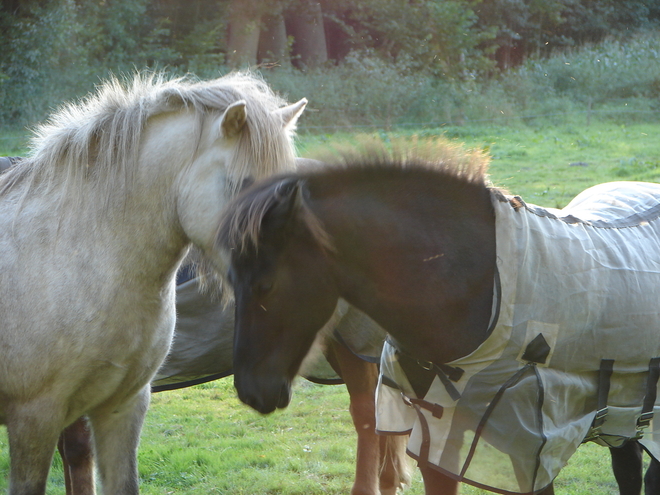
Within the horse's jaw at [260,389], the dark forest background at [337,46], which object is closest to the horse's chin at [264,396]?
the horse's jaw at [260,389]

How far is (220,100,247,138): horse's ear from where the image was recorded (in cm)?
202

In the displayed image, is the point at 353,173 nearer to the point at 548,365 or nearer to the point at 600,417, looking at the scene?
the point at 548,365

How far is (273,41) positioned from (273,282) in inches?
610

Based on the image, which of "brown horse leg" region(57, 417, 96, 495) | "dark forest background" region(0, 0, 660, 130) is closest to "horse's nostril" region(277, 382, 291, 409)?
"brown horse leg" region(57, 417, 96, 495)

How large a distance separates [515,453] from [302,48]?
16729 mm

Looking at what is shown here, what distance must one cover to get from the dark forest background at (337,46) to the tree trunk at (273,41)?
35mm

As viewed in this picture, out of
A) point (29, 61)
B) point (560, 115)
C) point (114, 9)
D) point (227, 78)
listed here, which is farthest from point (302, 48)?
point (227, 78)

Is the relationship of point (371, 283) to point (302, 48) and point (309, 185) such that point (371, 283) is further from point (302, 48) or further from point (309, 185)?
point (302, 48)

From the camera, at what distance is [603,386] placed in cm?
187

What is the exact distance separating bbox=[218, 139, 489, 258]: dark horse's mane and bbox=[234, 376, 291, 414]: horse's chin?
1.32ft

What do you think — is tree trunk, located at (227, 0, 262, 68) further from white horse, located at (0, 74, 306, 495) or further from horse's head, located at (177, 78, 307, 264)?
horse's head, located at (177, 78, 307, 264)

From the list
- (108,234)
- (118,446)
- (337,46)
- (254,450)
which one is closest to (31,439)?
(118,446)

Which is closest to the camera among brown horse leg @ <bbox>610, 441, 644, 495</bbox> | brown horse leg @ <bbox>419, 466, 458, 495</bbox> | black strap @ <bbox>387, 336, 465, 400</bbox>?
black strap @ <bbox>387, 336, 465, 400</bbox>

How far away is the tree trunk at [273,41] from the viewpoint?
51.3 feet
